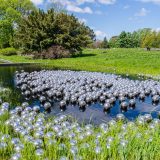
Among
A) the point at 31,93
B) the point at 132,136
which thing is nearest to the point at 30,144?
the point at 132,136

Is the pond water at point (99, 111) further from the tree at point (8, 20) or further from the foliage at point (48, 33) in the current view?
the tree at point (8, 20)

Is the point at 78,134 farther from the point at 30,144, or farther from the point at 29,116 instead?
the point at 29,116

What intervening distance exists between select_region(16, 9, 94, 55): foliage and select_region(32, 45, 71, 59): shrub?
1086 millimetres

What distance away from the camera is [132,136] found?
9.88 m

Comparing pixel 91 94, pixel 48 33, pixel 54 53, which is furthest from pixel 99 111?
pixel 48 33

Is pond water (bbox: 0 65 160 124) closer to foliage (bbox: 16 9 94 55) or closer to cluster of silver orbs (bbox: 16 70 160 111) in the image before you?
cluster of silver orbs (bbox: 16 70 160 111)

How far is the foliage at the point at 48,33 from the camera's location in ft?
191

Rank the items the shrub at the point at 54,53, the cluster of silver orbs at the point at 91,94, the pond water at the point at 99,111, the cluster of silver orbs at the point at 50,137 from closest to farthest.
Result: the cluster of silver orbs at the point at 50,137
the pond water at the point at 99,111
the cluster of silver orbs at the point at 91,94
the shrub at the point at 54,53

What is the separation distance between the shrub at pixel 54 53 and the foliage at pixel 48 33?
1.09 meters

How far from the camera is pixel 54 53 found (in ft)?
184

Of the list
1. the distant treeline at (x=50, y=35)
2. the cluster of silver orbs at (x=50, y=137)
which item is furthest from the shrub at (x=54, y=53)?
the cluster of silver orbs at (x=50, y=137)

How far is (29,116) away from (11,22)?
276 ft

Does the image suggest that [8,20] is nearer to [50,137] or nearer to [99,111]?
[99,111]

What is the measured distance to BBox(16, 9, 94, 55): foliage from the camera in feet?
191
